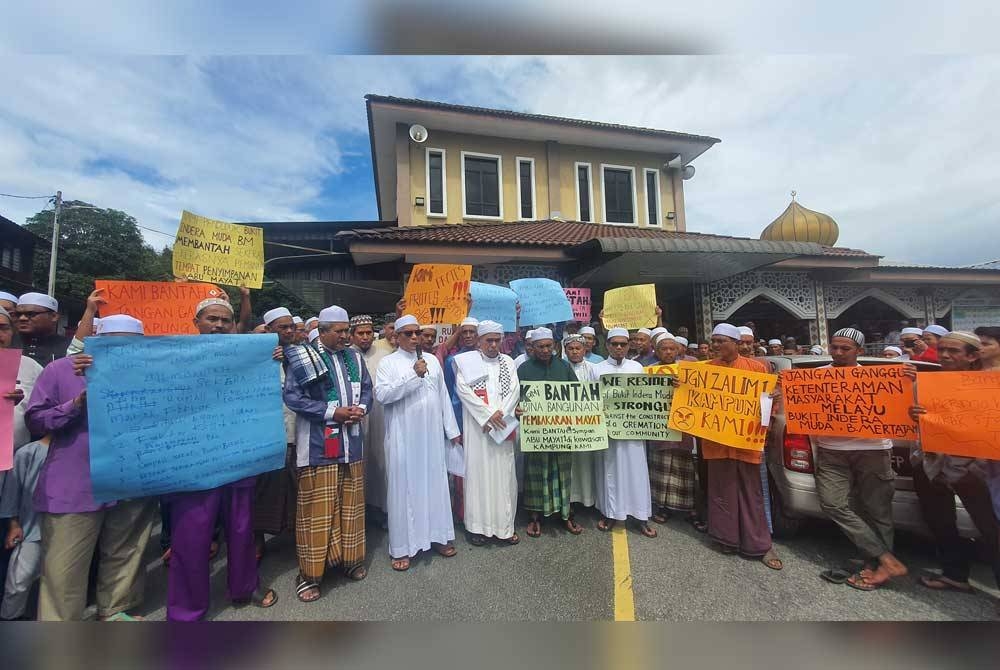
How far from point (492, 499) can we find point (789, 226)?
39.6 feet

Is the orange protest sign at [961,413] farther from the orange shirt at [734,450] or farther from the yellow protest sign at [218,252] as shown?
the yellow protest sign at [218,252]

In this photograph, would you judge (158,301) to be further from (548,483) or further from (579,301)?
(579,301)

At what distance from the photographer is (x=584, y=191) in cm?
1167

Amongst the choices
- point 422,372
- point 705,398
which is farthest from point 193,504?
point 705,398

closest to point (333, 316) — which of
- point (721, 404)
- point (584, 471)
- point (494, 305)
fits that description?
point (494, 305)

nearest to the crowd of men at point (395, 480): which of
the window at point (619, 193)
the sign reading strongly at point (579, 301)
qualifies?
the sign reading strongly at point (579, 301)

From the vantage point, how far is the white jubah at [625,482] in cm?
354

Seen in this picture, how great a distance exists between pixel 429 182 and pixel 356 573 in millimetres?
9389

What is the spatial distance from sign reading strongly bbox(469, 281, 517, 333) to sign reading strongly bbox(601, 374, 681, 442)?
162cm

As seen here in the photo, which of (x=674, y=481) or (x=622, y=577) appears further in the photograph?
(x=674, y=481)

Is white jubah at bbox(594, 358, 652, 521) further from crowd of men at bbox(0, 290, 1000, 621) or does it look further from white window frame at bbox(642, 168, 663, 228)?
white window frame at bbox(642, 168, 663, 228)

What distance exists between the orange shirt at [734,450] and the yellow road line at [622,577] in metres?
0.94

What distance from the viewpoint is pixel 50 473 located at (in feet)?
7.33

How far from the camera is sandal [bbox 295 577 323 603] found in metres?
2.66
